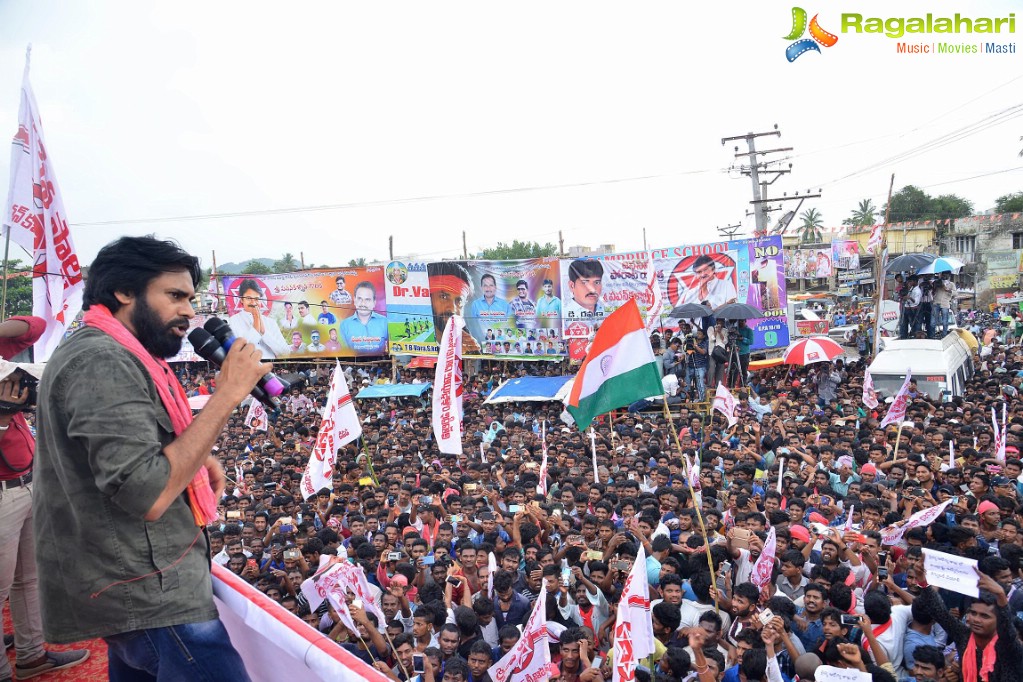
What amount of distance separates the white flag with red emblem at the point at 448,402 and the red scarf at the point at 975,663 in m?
6.15

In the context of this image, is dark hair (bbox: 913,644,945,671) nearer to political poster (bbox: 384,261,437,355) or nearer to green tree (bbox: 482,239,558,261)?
political poster (bbox: 384,261,437,355)

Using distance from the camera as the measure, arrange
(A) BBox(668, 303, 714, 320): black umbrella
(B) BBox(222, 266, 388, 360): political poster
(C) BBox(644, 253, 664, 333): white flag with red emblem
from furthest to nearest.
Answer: (B) BBox(222, 266, 388, 360): political poster → (C) BBox(644, 253, 664, 333): white flag with red emblem → (A) BBox(668, 303, 714, 320): black umbrella

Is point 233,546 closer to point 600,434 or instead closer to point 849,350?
point 600,434

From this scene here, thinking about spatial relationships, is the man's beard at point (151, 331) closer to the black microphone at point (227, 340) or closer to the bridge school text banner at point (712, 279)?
the black microphone at point (227, 340)

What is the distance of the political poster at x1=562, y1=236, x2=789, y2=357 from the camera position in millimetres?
19172

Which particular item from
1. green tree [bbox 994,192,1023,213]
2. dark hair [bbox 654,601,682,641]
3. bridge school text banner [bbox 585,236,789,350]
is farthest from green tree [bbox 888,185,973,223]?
dark hair [bbox 654,601,682,641]

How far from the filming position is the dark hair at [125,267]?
69.8 inches

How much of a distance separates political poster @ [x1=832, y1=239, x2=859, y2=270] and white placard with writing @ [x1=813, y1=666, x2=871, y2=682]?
39.5 m

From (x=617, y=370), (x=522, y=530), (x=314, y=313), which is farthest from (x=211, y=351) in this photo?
(x=314, y=313)

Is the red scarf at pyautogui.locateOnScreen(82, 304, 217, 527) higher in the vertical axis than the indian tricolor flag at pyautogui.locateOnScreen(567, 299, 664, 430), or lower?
higher

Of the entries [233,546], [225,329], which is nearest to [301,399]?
[233,546]

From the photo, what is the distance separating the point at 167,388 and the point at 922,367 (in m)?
15.5

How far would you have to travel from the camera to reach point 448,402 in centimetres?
939

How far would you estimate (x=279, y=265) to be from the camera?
61.2m
